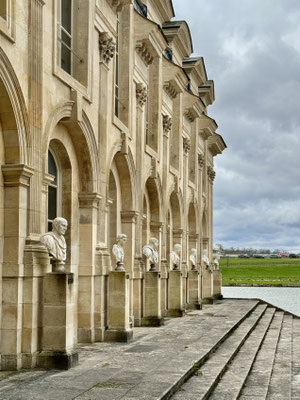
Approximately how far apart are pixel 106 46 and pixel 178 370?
31.9ft

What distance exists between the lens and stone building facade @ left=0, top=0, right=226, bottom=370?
40.7 ft

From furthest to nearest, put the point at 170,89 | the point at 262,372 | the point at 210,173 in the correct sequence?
the point at 210,173 → the point at 170,89 → the point at 262,372

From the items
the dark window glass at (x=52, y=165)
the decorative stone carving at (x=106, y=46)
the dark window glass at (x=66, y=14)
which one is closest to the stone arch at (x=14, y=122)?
the dark window glass at (x=52, y=165)

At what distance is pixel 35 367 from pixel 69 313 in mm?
1217

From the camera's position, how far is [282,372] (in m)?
14.7

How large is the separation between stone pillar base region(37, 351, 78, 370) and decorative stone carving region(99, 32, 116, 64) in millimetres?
8959

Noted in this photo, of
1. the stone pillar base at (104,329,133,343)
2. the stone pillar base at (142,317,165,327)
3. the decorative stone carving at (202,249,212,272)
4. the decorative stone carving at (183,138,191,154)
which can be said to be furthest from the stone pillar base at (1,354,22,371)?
the decorative stone carving at (202,249,212,272)

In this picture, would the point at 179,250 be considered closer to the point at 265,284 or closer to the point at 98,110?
the point at 98,110

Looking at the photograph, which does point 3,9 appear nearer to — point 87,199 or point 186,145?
point 87,199

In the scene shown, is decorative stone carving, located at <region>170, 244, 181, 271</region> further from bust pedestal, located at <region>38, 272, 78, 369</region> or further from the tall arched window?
bust pedestal, located at <region>38, 272, 78, 369</region>

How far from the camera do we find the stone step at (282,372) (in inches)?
485

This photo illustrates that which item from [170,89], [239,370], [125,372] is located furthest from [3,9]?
[170,89]

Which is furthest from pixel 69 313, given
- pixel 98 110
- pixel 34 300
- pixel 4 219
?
pixel 98 110

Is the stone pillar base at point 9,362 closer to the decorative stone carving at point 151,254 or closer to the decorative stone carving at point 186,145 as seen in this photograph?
the decorative stone carving at point 151,254
